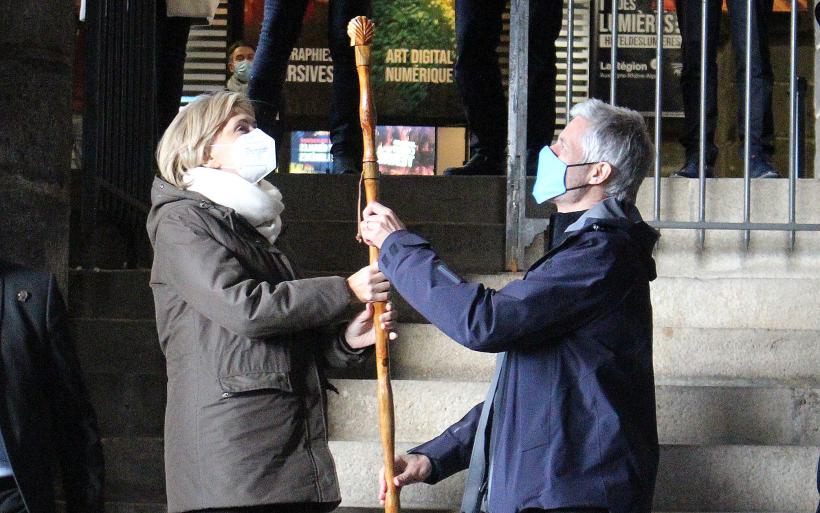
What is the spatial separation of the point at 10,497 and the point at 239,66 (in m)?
A: 5.28

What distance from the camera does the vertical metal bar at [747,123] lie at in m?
5.11

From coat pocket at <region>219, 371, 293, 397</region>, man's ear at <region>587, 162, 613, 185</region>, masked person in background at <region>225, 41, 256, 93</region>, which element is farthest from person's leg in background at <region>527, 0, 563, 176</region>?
coat pocket at <region>219, 371, 293, 397</region>

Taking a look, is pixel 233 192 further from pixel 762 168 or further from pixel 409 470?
pixel 762 168

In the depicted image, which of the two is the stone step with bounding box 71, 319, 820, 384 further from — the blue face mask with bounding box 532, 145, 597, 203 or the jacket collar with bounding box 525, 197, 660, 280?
the jacket collar with bounding box 525, 197, 660, 280

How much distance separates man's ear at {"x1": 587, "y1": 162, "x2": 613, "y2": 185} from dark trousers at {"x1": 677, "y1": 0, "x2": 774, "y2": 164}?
2.72 meters

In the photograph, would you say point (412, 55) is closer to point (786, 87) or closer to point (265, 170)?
point (786, 87)

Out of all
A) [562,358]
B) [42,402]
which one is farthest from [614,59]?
[42,402]

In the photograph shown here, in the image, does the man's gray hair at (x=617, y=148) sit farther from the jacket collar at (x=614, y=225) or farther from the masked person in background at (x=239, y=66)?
the masked person in background at (x=239, y=66)

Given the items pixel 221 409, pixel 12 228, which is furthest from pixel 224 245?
pixel 12 228

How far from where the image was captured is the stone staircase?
4.10 meters

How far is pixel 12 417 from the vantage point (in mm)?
2699

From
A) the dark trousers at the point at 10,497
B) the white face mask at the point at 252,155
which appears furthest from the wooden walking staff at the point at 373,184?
the dark trousers at the point at 10,497

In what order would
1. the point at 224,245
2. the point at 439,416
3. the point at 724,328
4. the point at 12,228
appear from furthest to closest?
the point at 724,328 → the point at 439,416 → the point at 12,228 → the point at 224,245

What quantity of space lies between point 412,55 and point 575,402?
294 inches
